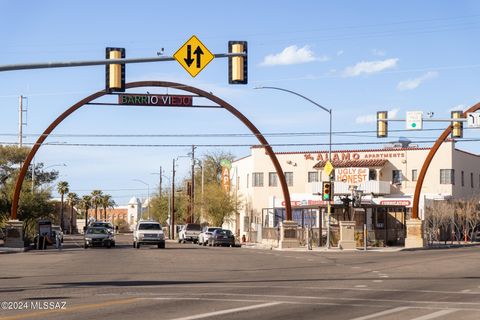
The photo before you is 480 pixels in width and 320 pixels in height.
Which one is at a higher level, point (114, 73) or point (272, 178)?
point (114, 73)

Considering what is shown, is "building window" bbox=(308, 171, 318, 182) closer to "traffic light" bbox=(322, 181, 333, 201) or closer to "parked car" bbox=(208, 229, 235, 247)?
"parked car" bbox=(208, 229, 235, 247)

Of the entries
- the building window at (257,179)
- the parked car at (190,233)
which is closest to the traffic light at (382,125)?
the parked car at (190,233)

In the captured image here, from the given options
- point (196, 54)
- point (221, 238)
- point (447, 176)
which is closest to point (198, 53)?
point (196, 54)

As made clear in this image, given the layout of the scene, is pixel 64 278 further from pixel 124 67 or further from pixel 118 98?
pixel 118 98

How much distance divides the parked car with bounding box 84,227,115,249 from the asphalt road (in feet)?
75.4

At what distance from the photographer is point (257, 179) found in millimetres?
84375

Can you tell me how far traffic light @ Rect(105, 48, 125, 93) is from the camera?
21656 millimetres

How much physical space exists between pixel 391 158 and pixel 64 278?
188 feet

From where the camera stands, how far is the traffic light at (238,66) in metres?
21.6

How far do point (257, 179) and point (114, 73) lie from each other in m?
63.1

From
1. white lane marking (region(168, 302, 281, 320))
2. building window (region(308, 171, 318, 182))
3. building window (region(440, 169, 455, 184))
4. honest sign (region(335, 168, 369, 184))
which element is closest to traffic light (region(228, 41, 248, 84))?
white lane marking (region(168, 302, 281, 320))

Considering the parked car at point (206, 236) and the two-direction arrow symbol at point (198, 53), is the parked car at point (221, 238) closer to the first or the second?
the parked car at point (206, 236)

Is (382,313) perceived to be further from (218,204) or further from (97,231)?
(218,204)

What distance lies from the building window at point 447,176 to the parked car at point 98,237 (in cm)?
3435
